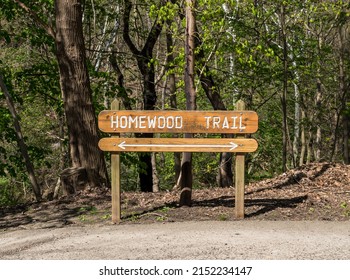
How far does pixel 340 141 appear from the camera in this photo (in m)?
28.1

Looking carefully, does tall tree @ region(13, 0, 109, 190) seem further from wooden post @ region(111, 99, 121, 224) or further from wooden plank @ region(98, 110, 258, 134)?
wooden plank @ region(98, 110, 258, 134)

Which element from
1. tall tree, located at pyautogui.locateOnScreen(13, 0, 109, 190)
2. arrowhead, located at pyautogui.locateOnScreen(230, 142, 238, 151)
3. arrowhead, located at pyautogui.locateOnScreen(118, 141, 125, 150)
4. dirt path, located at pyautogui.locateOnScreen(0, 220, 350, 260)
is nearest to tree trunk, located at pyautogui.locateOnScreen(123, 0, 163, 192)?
tall tree, located at pyautogui.locateOnScreen(13, 0, 109, 190)

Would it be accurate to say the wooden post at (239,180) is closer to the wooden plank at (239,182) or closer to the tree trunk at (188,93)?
the wooden plank at (239,182)

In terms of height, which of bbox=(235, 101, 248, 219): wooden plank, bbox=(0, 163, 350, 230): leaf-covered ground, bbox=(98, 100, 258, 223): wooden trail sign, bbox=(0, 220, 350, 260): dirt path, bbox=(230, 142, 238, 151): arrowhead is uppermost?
bbox=(98, 100, 258, 223): wooden trail sign

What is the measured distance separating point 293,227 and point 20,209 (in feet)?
18.1

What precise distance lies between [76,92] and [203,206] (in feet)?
12.0

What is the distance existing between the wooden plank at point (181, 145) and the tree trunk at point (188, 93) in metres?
0.94

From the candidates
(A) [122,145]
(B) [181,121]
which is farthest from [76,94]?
(B) [181,121]

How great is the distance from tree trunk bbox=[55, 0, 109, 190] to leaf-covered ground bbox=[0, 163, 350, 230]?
67 centimetres

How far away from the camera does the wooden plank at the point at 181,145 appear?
8.87 meters

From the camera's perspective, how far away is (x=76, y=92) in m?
11.7

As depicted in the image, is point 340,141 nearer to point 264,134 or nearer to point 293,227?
point 264,134

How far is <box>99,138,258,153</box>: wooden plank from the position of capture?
349 inches

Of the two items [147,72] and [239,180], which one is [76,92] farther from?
[147,72]
